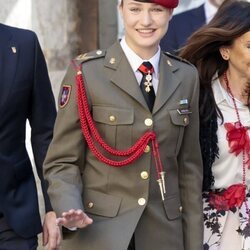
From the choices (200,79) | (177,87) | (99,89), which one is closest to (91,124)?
(99,89)

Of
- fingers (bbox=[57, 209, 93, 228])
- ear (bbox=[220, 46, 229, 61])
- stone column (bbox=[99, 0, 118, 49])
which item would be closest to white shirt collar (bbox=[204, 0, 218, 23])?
stone column (bbox=[99, 0, 118, 49])

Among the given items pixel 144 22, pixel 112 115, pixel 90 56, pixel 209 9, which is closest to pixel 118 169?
pixel 112 115

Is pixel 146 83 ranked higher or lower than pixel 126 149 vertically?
higher

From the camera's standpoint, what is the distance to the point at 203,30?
434cm

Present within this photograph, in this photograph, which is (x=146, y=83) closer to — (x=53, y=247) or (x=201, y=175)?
(x=201, y=175)

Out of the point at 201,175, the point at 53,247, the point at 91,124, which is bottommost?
the point at 53,247

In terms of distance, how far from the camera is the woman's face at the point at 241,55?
4199mm

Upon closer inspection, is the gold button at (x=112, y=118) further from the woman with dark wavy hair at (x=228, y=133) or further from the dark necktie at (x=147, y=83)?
the woman with dark wavy hair at (x=228, y=133)

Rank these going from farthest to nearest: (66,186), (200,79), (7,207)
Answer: (200,79), (7,207), (66,186)

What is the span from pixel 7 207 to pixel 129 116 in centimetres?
66

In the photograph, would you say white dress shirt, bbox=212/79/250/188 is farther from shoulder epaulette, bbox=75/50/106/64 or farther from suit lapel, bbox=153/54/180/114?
shoulder epaulette, bbox=75/50/106/64

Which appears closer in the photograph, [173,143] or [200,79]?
[173,143]

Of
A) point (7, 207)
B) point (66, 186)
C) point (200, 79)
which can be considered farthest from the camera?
point (200, 79)

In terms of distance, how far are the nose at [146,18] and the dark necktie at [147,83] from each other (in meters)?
0.17
